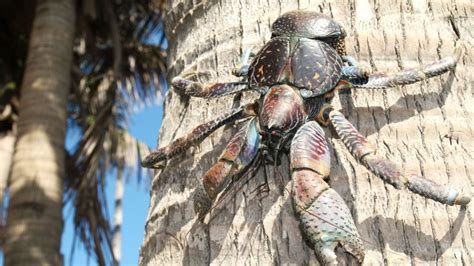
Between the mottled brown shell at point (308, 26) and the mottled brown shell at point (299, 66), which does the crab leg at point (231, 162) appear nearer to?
the mottled brown shell at point (299, 66)

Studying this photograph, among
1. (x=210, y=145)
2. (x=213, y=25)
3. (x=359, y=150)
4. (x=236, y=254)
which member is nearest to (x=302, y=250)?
(x=236, y=254)

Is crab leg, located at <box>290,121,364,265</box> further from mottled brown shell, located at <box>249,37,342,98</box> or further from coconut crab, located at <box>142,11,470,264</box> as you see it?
mottled brown shell, located at <box>249,37,342,98</box>

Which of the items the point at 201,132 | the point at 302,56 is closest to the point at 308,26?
the point at 302,56

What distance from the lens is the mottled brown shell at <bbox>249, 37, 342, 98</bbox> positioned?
68.8 inches

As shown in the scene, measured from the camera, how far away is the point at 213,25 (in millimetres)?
2180

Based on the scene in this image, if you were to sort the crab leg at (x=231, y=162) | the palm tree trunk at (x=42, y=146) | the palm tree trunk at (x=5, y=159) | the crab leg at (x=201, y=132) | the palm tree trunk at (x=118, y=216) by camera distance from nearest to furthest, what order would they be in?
the crab leg at (x=231, y=162) → the crab leg at (x=201, y=132) → the palm tree trunk at (x=42, y=146) → the palm tree trunk at (x=5, y=159) → the palm tree trunk at (x=118, y=216)

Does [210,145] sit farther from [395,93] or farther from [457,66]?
[457,66]

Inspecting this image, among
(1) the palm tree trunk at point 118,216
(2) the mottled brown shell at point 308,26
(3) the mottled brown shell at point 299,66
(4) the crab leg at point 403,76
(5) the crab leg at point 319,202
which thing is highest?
(2) the mottled brown shell at point 308,26

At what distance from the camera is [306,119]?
175 centimetres

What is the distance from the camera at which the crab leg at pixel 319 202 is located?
1.47m

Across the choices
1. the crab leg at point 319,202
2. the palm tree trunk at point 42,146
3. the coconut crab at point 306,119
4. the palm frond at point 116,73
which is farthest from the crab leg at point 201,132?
the palm frond at point 116,73

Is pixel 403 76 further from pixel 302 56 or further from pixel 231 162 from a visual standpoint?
pixel 231 162

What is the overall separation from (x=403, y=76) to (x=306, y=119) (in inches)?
12.2

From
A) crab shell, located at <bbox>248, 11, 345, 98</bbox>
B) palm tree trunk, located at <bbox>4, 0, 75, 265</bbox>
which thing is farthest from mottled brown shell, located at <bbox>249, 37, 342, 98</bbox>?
palm tree trunk, located at <bbox>4, 0, 75, 265</bbox>
